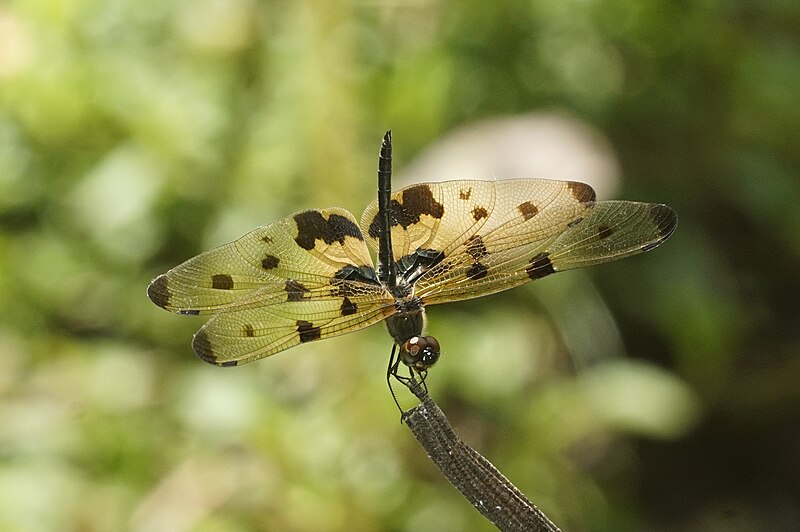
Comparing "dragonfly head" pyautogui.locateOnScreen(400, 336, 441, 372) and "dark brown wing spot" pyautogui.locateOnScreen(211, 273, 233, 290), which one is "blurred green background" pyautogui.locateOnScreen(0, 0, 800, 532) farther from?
"dragonfly head" pyautogui.locateOnScreen(400, 336, 441, 372)

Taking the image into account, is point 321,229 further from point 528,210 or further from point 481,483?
point 481,483

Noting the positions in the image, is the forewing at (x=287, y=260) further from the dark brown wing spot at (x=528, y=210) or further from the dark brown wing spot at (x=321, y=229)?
the dark brown wing spot at (x=528, y=210)

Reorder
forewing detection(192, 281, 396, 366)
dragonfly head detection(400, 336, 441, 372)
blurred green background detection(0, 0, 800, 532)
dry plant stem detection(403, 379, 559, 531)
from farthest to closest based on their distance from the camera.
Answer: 1. blurred green background detection(0, 0, 800, 532)
2. forewing detection(192, 281, 396, 366)
3. dragonfly head detection(400, 336, 441, 372)
4. dry plant stem detection(403, 379, 559, 531)

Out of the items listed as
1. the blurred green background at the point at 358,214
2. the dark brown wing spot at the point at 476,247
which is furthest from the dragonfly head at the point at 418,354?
the blurred green background at the point at 358,214

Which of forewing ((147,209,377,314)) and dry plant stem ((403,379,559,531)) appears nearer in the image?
dry plant stem ((403,379,559,531))

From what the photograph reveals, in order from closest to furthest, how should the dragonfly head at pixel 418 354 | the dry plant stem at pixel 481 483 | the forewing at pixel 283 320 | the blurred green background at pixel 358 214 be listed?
1. the dry plant stem at pixel 481 483
2. the dragonfly head at pixel 418 354
3. the forewing at pixel 283 320
4. the blurred green background at pixel 358 214

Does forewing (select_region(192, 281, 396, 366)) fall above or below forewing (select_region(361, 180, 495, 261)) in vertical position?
below

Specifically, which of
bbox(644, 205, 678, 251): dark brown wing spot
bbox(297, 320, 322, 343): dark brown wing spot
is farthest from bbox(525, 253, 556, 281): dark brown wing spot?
bbox(297, 320, 322, 343): dark brown wing spot
